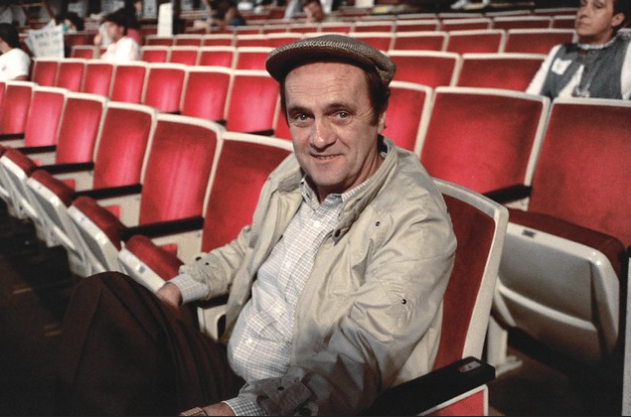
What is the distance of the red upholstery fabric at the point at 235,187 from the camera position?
0.80 meters

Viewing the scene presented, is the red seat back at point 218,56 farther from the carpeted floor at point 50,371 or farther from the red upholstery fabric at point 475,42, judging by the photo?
the carpeted floor at point 50,371

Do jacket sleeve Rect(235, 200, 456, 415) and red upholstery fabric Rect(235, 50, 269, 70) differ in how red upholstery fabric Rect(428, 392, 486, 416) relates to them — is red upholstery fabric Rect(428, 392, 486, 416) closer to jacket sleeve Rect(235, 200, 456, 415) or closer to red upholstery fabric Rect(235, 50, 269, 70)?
jacket sleeve Rect(235, 200, 456, 415)

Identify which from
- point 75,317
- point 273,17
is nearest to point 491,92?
point 75,317

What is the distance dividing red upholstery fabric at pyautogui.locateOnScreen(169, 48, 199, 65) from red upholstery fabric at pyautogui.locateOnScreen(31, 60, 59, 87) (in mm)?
612

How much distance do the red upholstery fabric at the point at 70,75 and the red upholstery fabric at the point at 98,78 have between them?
6 centimetres

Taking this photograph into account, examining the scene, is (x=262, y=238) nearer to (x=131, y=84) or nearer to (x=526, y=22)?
(x=131, y=84)

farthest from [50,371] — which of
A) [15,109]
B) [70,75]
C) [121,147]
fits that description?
[70,75]

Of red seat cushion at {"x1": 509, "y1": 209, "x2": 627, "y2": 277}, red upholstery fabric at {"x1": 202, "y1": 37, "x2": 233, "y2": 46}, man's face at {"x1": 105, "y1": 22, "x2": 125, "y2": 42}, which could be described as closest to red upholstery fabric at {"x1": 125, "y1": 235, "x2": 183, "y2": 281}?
red seat cushion at {"x1": 509, "y1": 209, "x2": 627, "y2": 277}

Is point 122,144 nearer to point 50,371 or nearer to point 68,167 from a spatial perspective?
point 68,167

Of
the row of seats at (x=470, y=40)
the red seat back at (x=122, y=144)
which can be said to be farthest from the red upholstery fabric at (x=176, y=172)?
the row of seats at (x=470, y=40)

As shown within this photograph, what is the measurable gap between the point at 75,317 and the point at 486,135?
77 cm

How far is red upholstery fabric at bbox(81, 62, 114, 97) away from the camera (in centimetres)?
221

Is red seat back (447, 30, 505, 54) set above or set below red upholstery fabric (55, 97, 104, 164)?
above

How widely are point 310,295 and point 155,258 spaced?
0.29 m
